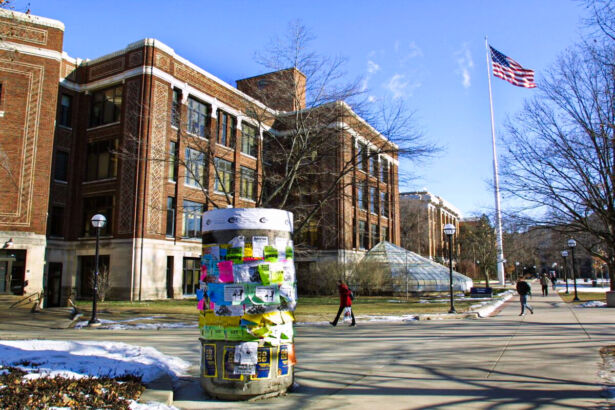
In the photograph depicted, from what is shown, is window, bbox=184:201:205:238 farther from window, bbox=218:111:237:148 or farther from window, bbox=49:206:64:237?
window, bbox=49:206:64:237

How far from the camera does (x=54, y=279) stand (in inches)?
1233

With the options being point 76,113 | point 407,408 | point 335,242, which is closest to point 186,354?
point 407,408

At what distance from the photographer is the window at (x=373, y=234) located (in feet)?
156

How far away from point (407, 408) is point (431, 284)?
31248 mm

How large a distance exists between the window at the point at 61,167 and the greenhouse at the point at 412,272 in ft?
70.1

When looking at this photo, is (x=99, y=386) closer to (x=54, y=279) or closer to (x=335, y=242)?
(x=54, y=279)

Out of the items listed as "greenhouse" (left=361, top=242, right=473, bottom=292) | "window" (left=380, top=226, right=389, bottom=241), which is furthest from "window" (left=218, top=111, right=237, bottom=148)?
"window" (left=380, top=226, right=389, bottom=241)

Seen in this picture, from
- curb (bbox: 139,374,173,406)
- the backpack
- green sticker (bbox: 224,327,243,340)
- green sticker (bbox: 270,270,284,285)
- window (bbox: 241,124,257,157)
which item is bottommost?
curb (bbox: 139,374,173,406)

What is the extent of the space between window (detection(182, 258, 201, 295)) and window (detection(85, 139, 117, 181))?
7.81 metres

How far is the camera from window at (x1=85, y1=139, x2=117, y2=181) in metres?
31.8

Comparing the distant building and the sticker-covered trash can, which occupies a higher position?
the distant building

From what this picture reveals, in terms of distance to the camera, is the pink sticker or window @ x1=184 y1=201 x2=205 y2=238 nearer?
the pink sticker

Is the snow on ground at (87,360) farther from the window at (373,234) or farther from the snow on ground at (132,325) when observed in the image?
the window at (373,234)

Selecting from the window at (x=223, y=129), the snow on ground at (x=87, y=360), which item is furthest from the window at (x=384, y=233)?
the snow on ground at (x=87, y=360)
